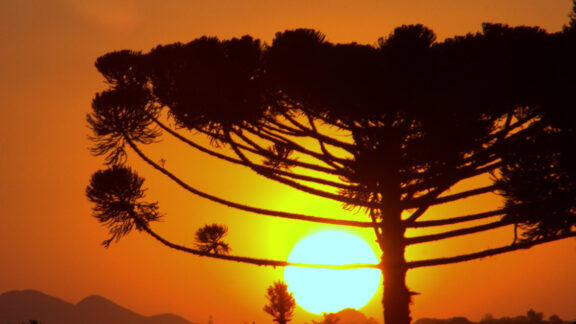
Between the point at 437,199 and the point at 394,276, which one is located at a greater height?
the point at 437,199

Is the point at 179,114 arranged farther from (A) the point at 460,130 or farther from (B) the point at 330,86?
(A) the point at 460,130

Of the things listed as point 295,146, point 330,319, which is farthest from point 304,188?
point 330,319

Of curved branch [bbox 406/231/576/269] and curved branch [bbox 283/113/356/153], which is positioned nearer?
curved branch [bbox 406/231/576/269]

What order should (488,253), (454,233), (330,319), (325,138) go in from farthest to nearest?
(330,319)
(325,138)
(454,233)
(488,253)

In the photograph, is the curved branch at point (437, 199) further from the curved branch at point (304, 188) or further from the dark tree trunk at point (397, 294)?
the dark tree trunk at point (397, 294)

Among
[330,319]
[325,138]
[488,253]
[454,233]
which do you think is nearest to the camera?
[488,253]

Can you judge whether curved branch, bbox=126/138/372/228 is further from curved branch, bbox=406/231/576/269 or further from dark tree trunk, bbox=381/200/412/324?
curved branch, bbox=406/231/576/269

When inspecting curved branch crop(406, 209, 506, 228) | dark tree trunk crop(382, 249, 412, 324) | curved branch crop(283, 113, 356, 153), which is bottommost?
dark tree trunk crop(382, 249, 412, 324)

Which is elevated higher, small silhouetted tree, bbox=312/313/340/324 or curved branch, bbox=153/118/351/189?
curved branch, bbox=153/118/351/189

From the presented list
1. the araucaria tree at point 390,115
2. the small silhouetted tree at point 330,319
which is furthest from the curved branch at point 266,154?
the small silhouetted tree at point 330,319

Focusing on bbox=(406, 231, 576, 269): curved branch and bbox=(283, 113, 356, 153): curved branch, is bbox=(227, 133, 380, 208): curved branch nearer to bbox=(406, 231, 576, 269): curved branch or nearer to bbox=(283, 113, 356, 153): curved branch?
bbox=(283, 113, 356, 153): curved branch

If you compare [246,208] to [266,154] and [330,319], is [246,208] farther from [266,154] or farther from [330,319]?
[330,319]

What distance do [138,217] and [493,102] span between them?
17.4 ft

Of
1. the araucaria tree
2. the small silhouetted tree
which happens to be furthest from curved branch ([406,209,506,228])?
the small silhouetted tree
